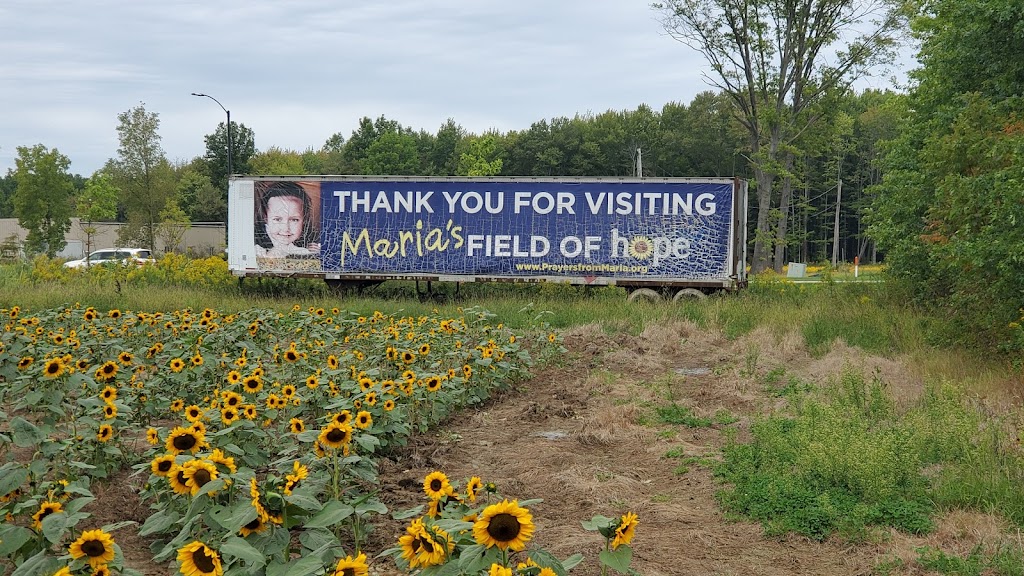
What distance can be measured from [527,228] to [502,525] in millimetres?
17054

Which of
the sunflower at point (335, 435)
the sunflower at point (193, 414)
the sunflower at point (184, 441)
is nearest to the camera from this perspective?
the sunflower at point (184, 441)

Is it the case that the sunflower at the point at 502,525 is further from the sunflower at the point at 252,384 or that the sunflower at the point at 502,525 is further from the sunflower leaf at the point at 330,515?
the sunflower at the point at 252,384

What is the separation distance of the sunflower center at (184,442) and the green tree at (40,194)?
140ft

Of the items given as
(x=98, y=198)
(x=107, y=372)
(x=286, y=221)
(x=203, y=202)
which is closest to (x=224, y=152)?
(x=203, y=202)

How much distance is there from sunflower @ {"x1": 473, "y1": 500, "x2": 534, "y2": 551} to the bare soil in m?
1.73

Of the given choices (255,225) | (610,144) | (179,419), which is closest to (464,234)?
(255,225)

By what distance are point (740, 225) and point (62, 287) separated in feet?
47.6

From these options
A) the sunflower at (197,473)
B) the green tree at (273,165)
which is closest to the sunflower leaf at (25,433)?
the sunflower at (197,473)

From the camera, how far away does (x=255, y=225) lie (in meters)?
20.6

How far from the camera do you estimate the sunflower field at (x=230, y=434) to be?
128 inches

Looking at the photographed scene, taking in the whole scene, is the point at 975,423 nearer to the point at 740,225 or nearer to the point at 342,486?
the point at 342,486

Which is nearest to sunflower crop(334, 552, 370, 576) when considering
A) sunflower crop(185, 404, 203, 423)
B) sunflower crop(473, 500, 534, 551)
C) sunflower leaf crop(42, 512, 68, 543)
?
sunflower crop(473, 500, 534, 551)

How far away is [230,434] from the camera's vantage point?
198 inches

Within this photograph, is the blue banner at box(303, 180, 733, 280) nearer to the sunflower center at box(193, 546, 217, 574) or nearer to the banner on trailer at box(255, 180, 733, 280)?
the banner on trailer at box(255, 180, 733, 280)
